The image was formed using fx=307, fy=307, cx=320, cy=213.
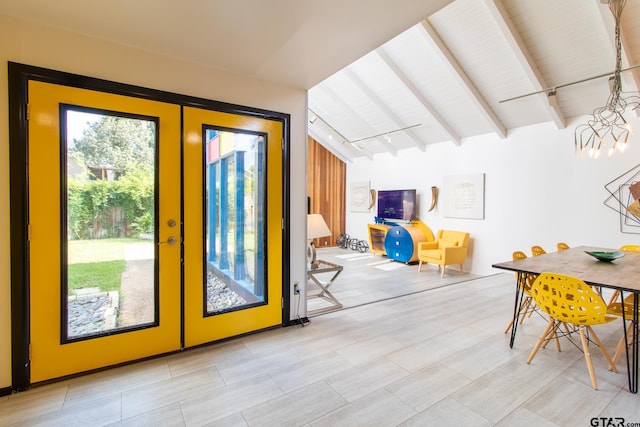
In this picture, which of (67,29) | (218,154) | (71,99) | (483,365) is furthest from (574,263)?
(67,29)

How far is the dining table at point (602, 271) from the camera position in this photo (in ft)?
6.91

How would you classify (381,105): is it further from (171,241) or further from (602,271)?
(171,241)

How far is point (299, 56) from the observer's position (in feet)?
8.37

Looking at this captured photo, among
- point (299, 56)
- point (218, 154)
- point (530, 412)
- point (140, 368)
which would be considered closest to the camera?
point (530, 412)

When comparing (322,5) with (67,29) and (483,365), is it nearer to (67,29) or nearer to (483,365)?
(67,29)

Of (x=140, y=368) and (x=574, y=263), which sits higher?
(x=574, y=263)

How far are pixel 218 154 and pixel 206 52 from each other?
2.74 feet

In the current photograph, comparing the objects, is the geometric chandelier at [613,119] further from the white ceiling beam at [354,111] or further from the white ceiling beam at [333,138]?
the white ceiling beam at [333,138]

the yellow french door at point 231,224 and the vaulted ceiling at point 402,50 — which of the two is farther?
the yellow french door at point 231,224

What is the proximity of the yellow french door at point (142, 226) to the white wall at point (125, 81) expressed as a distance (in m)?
0.14

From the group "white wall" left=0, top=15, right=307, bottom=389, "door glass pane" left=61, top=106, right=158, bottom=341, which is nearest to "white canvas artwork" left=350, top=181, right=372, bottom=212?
"white wall" left=0, top=15, right=307, bottom=389

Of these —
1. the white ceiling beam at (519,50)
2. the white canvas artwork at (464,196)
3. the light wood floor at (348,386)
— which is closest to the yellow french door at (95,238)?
the light wood floor at (348,386)

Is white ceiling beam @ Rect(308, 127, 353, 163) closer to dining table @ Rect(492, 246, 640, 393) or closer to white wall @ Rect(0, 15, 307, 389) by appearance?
white wall @ Rect(0, 15, 307, 389)

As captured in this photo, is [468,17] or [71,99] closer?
[71,99]
